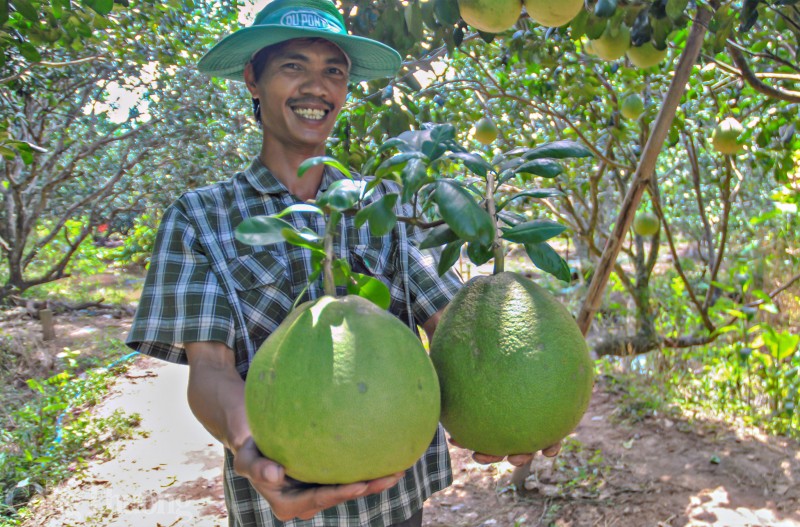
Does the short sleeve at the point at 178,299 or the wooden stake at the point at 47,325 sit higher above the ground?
the short sleeve at the point at 178,299

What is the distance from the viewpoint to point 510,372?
3.23 ft

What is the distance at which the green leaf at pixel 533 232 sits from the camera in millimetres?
1019

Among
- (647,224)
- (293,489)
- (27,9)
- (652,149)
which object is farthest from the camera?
(647,224)

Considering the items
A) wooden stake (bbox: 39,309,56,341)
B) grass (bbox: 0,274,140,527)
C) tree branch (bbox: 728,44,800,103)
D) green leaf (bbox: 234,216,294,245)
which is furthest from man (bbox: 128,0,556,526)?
wooden stake (bbox: 39,309,56,341)

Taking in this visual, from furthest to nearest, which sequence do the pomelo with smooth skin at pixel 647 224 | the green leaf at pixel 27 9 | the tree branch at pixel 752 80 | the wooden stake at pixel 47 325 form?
1. the wooden stake at pixel 47 325
2. the pomelo with smooth skin at pixel 647 224
3. the tree branch at pixel 752 80
4. the green leaf at pixel 27 9

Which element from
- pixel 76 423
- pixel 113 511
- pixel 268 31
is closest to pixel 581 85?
pixel 268 31

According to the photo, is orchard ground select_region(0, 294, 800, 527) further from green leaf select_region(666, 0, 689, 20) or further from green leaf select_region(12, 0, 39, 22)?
green leaf select_region(12, 0, 39, 22)

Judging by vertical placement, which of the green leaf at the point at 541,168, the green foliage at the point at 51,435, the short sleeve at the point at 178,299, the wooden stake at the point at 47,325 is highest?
the green leaf at the point at 541,168

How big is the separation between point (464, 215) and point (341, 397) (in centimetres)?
29

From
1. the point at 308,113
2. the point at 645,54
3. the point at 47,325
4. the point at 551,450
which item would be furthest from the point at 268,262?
the point at 47,325

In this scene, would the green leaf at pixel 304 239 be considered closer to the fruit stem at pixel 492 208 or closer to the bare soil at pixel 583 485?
the fruit stem at pixel 492 208

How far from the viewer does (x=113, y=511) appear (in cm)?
328

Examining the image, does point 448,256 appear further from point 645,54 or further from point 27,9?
point 645,54

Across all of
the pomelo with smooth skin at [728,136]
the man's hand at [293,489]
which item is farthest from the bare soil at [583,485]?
the man's hand at [293,489]
